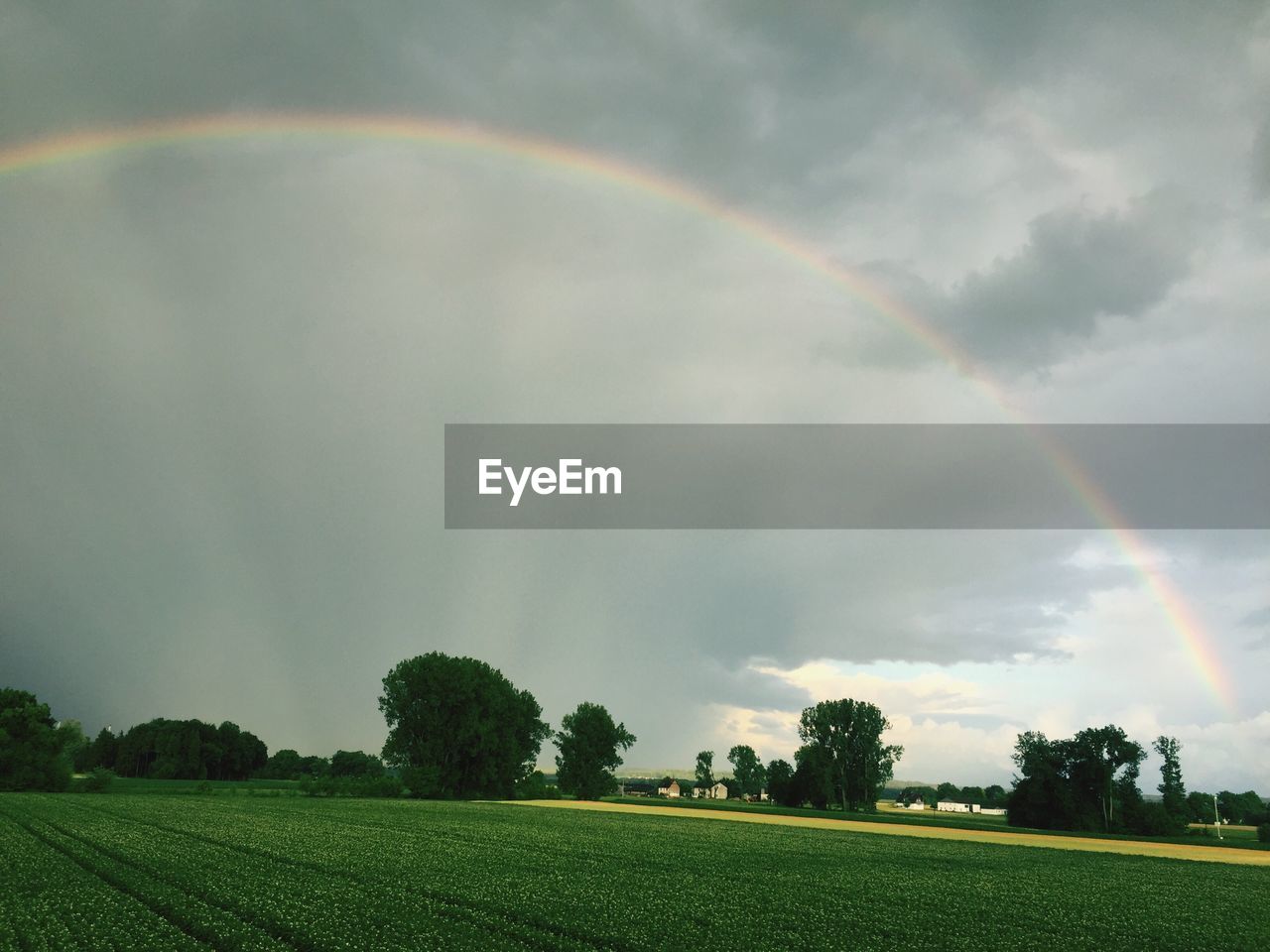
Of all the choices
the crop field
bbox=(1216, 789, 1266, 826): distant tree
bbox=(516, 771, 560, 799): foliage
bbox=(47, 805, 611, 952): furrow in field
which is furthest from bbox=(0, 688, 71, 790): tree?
bbox=(1216, 789, 1266, 826): distant tree

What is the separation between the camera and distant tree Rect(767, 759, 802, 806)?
423 feet

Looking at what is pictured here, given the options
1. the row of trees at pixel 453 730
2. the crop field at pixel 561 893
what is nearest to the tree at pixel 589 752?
the row of trees at pixel 453 730

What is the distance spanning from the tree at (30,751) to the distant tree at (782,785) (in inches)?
3769

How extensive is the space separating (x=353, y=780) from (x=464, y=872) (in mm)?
85128

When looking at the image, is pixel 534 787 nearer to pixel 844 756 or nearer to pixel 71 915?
pixel 844 756

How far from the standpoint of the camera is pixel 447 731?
371 feet

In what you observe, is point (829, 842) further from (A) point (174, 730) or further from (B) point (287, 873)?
(A) point (174, 730)

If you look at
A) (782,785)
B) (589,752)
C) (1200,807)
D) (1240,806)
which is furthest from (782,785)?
(1240,806)

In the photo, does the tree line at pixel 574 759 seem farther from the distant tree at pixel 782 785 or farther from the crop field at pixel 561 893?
the crop field at pixel 561 893

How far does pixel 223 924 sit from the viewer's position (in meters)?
18.3

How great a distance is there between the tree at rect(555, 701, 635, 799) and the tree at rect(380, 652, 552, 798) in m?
27.7

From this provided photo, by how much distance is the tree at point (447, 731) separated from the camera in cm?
11162

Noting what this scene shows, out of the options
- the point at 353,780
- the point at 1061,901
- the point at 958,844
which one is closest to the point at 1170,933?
the point at 1061,901

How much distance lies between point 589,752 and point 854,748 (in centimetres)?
4378
